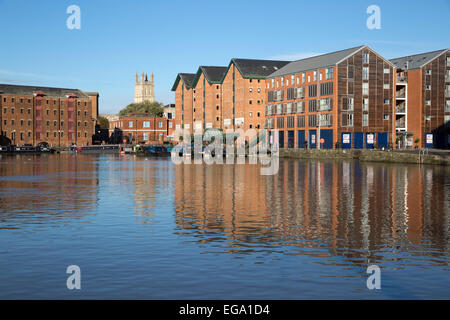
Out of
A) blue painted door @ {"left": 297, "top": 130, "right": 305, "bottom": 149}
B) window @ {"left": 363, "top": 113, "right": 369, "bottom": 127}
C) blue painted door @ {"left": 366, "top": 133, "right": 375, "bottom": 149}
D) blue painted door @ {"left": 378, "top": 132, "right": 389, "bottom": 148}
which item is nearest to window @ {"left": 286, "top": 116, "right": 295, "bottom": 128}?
blue painted door @ {"left": 297, "top": 130, "right": 305, "bottom": 149}

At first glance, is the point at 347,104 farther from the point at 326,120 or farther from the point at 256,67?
the point at 256,67

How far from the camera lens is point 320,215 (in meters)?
25.2

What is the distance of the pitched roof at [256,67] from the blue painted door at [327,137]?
1408 inches

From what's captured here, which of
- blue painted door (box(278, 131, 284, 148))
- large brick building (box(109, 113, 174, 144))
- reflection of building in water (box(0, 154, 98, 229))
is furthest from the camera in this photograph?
large brick building (box(109, 113, 174, 144))

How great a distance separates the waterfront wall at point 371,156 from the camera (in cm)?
7545

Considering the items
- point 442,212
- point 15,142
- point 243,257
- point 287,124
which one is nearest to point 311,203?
point 442,212

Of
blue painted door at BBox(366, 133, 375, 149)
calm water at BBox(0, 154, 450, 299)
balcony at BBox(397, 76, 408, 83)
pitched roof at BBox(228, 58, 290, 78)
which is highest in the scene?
pitched roof at BBox(228, 58, 290, 78)

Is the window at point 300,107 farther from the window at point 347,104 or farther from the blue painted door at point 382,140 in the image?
the blue painted door at point 382,140

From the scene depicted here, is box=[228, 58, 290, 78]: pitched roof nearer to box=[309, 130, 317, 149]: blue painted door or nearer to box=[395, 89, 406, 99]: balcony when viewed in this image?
box=[309, 130, 317, 149]: blue painted door

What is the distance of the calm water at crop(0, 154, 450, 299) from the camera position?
12.9m

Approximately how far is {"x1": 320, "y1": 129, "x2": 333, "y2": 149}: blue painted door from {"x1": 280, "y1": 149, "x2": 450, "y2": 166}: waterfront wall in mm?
7847

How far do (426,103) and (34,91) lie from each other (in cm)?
11365

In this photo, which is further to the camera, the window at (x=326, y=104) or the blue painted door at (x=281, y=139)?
the blue painted door at (x=281, y=139)

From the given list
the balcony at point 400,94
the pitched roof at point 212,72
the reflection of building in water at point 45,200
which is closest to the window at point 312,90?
the balcony at point 400,94
